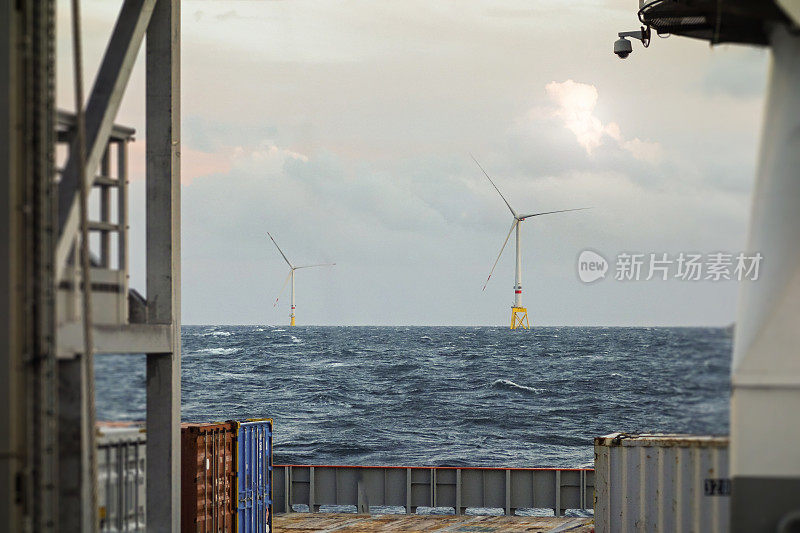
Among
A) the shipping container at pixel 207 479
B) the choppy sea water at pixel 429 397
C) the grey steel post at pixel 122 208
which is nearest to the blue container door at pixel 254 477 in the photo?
the shipping container at pixel 207 479

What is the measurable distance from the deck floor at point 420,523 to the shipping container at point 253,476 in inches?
131

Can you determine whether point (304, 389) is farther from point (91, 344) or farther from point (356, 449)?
point (91, 344)

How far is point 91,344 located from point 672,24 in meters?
6.81

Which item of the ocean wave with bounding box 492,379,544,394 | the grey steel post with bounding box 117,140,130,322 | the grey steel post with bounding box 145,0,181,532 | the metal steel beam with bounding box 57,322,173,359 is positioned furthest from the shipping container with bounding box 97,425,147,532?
the ocean wave with bounding box 492,379,544,394

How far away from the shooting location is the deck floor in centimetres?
2175

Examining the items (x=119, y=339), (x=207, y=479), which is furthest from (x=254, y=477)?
(x=119, y=339)

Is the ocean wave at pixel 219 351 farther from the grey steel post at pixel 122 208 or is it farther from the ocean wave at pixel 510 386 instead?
the grey steel post at pixel 122 208

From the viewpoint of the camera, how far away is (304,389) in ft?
306

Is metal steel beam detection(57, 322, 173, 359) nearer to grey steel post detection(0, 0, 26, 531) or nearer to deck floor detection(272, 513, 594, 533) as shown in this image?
grey steel post detection(0, 0, 26, 531)

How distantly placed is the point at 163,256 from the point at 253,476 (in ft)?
28.6

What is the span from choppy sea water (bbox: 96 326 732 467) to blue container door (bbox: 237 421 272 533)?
145 ft

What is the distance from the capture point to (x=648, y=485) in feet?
43.2

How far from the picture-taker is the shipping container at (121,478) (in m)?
8.82

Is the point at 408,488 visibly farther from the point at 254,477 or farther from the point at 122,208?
the point at 122,208
